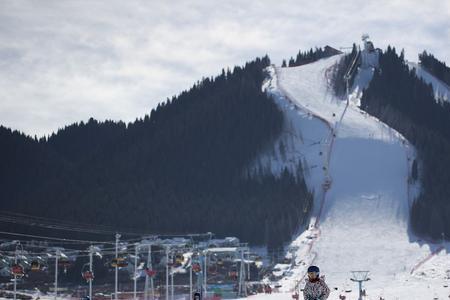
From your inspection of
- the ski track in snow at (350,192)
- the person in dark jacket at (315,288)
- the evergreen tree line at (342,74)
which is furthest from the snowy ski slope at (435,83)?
the person in dark jacket at (315,288)

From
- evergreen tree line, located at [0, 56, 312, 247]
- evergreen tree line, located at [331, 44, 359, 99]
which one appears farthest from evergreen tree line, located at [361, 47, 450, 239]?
→ evergreen tree line, located at [0, 56, 312, 247]

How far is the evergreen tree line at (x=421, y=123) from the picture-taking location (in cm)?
11450

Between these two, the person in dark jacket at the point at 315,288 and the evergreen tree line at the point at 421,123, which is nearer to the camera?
the person in dark jacket at the point at 315,288

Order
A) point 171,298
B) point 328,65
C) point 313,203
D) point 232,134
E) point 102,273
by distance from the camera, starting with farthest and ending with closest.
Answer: point 328,65, point 232,134, point 313,203, point 102,273, point 171,298

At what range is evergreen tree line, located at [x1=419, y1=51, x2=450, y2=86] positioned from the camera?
189 meters

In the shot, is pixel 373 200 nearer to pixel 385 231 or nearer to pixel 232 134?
pixel 385 231

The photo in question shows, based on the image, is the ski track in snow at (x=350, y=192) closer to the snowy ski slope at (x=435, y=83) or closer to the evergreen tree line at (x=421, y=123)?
the evergreen tree line at (x=421, y=123)

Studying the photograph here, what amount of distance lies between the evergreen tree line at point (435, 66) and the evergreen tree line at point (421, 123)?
27.1 feet

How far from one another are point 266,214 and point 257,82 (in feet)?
196

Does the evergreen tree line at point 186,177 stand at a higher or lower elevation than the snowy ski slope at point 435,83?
lower

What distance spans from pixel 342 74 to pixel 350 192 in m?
54.1

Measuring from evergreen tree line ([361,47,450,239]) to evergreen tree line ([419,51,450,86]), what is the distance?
826cm

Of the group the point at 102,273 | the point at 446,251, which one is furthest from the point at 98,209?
the point at 446,251

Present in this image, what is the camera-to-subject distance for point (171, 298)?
73438mm
